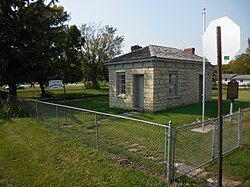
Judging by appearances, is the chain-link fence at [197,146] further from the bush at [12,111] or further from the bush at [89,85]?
the bush at [89,85]

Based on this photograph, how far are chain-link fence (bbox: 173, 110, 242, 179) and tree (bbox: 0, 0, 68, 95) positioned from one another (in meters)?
12.5

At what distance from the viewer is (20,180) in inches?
181

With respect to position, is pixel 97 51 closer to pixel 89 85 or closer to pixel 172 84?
pixel 89 85

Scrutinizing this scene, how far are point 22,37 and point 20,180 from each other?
1347cm

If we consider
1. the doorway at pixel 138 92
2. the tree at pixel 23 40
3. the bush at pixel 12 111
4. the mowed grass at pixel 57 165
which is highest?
the tree at pixel 23 40

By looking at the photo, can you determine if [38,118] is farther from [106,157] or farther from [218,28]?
[218,28]

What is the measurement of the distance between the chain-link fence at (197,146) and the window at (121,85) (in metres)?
6.83

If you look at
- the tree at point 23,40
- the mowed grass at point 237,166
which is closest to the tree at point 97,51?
the tree at point 23,40

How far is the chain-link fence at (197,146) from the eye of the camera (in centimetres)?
473

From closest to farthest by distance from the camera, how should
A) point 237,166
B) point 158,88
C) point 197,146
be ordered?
point 237,166 → point 197,146 → point 158,88

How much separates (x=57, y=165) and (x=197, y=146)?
3864mm

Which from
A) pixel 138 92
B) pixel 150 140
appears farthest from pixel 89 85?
pixel 150 140

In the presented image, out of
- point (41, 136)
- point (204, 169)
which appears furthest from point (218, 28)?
point (41, 136)

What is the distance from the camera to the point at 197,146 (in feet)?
19.8
